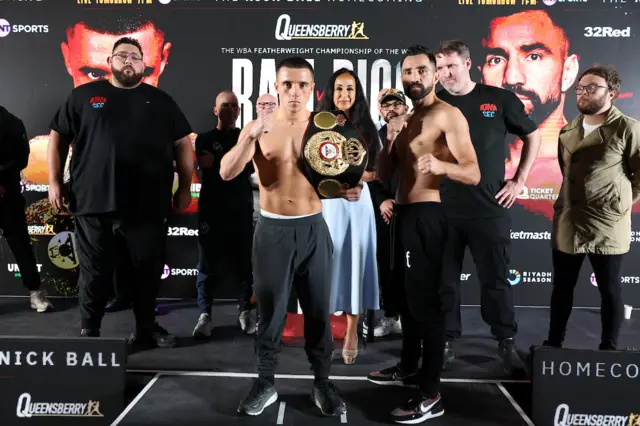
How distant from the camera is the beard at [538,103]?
13.4 feet

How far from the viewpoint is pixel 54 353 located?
2314 mm

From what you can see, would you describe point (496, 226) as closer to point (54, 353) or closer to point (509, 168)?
point (509, 168)

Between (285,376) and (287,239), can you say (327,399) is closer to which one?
(285,376)

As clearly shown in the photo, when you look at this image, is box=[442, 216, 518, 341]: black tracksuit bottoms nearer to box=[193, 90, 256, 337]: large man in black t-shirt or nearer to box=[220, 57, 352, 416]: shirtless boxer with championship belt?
box=[220, 57, 352, 416]: shirtless boxer with championship belt

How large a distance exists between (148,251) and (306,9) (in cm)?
227

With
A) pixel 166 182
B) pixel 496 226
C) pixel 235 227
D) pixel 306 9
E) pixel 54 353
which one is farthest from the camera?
pixel 306 9

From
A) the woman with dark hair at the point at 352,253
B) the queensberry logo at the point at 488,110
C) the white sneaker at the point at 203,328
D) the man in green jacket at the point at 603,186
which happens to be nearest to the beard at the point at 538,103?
the man in green jacket at the point at 603,186

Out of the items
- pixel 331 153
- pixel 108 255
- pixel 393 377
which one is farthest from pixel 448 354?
pixel 108 255

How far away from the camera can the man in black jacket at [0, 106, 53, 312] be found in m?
3.80

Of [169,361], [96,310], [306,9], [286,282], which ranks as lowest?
[169,361]

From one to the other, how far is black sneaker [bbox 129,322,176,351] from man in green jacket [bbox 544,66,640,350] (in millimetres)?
2399

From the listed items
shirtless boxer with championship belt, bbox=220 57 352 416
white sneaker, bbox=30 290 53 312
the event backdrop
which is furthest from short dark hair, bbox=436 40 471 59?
white sneaker, bbox=30 290 53 312

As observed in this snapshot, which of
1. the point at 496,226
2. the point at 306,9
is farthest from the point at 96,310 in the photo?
the point at 306,9

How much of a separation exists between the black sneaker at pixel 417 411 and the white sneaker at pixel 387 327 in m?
1.08
